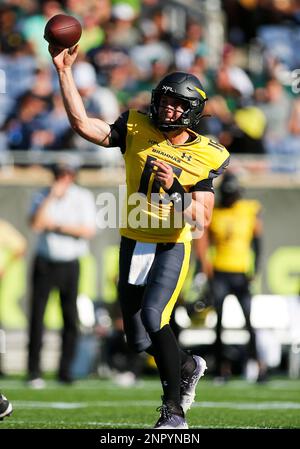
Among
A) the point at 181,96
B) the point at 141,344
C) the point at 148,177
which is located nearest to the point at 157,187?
the point at 148,177

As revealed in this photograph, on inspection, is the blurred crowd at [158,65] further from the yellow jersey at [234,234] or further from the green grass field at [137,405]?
the green grass field at [137,405]

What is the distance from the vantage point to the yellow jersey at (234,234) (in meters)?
11.2

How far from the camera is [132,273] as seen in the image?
6.45 meters

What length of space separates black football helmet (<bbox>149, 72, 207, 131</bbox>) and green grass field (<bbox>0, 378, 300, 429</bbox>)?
66.5 inches

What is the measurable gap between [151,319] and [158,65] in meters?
8.36

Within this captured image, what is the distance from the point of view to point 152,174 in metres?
6.37

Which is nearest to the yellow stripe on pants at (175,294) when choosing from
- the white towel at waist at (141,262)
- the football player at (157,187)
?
the football player at (157,187)

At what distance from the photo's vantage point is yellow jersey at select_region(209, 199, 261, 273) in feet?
36.7

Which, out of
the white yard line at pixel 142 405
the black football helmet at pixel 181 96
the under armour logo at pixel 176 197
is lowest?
the white yard line at pixel 142 405

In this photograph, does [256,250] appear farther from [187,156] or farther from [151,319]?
[151,319]

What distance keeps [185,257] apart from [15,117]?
24.1 feet

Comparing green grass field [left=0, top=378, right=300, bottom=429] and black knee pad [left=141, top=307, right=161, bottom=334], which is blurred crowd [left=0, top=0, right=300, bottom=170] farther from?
black knee pad [left=141, top=307, right=161, bottom=334]

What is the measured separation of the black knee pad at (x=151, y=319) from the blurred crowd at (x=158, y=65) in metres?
6.01

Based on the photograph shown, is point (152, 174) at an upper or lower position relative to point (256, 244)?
upper
